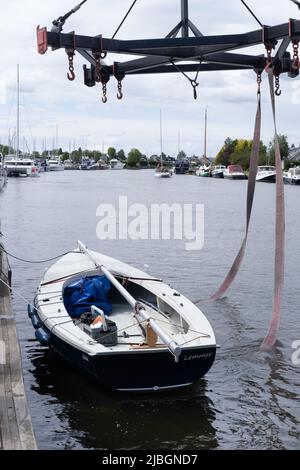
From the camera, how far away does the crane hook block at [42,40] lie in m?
10.9

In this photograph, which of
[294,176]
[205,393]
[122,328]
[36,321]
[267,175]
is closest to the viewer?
[205,393]

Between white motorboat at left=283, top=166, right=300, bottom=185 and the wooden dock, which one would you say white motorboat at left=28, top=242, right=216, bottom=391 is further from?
white motorboat at left=283, top=166, right=300, bottom=185

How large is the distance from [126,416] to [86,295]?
389cm

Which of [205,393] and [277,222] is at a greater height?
[277,222]

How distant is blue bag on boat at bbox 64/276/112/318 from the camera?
1477cm

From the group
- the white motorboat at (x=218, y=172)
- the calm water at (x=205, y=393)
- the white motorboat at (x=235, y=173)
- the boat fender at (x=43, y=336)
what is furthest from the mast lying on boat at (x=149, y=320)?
the white motorboat at (x=218, y=172)

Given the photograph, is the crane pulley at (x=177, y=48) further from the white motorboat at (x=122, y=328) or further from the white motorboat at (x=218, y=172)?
the white motorboat at (x=218, y=172)

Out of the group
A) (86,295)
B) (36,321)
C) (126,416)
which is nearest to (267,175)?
(86,295)

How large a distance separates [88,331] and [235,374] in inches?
133

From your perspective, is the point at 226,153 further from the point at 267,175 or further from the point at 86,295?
the point at 86,295

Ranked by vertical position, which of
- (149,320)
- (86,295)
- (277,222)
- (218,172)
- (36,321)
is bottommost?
(36,321)

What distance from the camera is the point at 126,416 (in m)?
11.8

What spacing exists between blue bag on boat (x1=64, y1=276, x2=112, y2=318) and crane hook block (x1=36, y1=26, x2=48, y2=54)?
19.4 feet

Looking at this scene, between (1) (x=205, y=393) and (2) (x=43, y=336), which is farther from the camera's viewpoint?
(2) (x=43, y=336)
